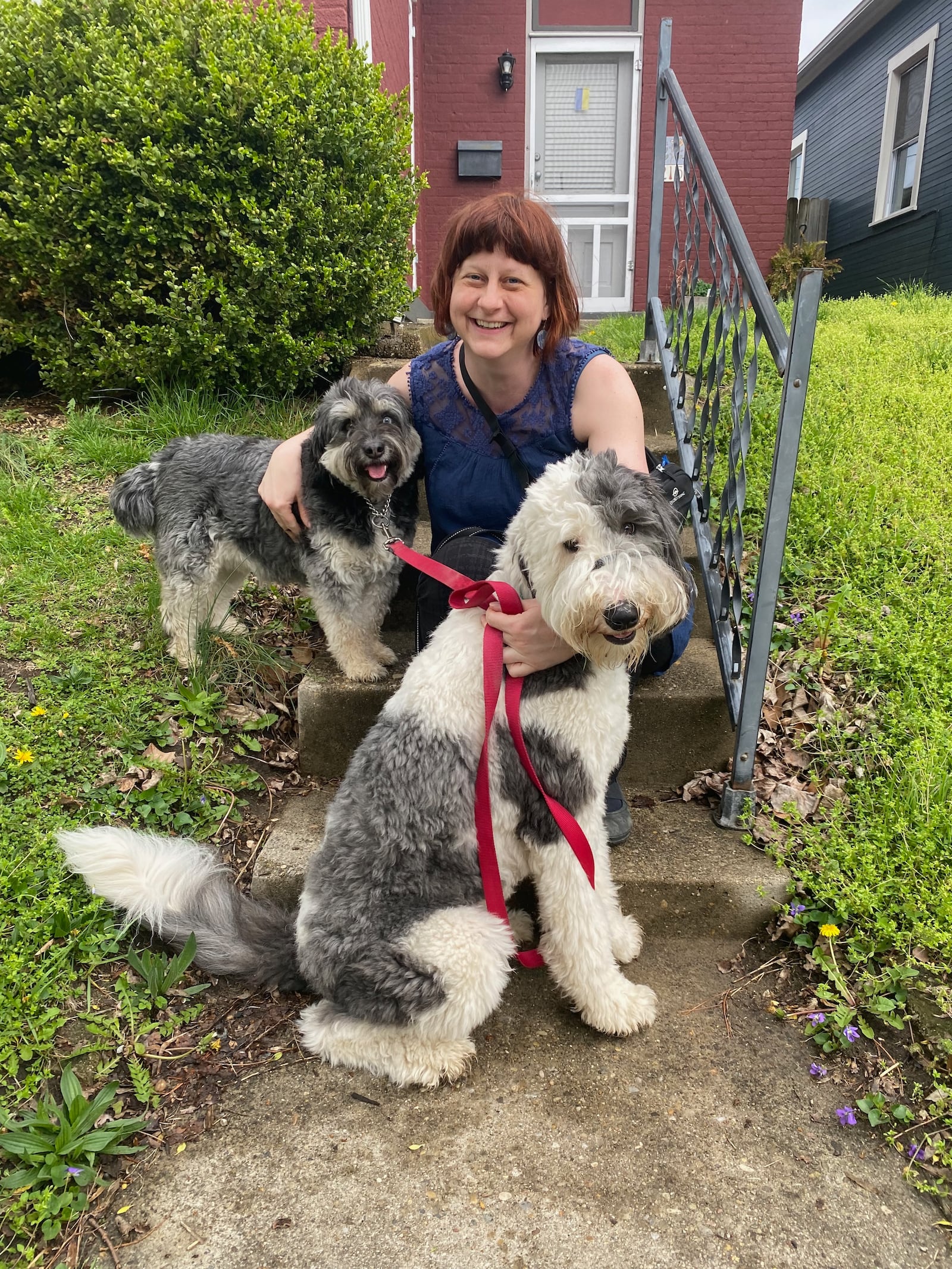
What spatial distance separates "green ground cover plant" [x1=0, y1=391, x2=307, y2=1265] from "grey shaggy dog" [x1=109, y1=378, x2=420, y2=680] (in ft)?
1.06

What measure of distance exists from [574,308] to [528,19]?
1115 cm

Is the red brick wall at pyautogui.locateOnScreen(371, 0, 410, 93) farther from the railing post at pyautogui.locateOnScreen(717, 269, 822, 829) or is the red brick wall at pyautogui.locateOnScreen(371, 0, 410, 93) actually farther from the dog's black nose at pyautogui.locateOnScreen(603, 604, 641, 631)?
the dog's black nose at pyautogui.locateOnScreen(603, 604, 641, 631)

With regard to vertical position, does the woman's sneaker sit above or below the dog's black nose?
below

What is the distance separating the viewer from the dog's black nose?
1718 millimetres

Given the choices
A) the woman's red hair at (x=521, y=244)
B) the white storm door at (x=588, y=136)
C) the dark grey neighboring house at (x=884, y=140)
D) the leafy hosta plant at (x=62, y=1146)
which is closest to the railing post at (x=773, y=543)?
the woman's red hair at (x=521, y=244)

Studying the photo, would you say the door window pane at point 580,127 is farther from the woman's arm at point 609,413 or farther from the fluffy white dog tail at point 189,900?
the fluffy white dog tail at point 189,900

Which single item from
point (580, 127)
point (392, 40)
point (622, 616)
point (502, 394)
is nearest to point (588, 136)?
point (580, 127)

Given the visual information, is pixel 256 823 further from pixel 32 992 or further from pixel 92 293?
pixel 92 293

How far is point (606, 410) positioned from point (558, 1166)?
223cm

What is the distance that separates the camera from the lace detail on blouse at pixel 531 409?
2699 mm

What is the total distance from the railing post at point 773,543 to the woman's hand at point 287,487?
6.10 ft

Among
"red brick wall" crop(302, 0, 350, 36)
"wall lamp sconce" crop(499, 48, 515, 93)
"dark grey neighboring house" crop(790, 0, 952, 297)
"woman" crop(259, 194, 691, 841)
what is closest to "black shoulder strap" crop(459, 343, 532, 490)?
"woman" crop(259, 194, 691, 841)

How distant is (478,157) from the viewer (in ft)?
36.2

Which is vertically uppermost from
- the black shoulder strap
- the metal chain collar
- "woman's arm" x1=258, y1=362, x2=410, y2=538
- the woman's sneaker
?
the black shoulder strap
